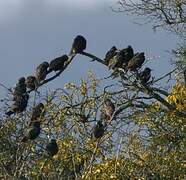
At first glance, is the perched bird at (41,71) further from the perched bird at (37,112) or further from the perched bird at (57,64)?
the perched bird at (37,112)

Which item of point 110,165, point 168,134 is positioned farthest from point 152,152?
point 110,165

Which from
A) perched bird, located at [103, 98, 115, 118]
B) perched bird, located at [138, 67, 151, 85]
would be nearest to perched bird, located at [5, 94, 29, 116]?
perched bird, located at [103, 98, 115, 118]

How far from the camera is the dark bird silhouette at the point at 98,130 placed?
33.9 ft

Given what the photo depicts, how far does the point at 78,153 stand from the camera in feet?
41.5

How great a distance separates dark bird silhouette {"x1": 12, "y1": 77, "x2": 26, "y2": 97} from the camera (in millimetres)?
10461

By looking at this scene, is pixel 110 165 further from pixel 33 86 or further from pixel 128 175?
pixel 33 86

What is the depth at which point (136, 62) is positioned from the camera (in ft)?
38.5

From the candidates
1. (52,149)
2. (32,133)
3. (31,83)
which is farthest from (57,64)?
(32,133)

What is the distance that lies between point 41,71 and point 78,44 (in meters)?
1.67

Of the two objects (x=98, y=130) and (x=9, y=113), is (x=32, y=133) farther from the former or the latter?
(x=98, y=130)

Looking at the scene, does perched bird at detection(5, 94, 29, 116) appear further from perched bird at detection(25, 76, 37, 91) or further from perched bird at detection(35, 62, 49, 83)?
perched bird at detection(35, 62, 49, 83)

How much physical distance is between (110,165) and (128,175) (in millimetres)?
683

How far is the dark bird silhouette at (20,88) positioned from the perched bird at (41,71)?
216 mm

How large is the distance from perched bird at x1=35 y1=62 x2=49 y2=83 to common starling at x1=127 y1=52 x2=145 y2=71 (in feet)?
4.44
